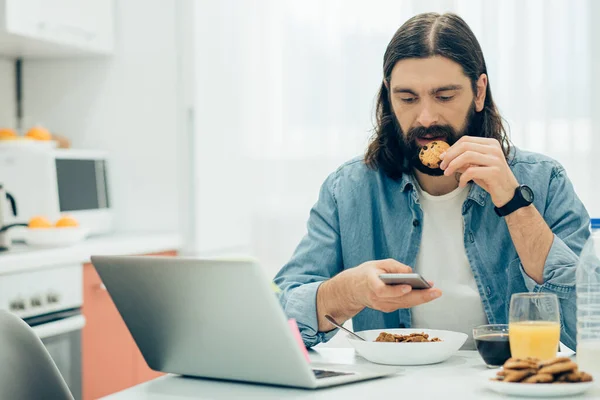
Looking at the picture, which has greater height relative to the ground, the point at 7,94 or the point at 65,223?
the point at 7,94

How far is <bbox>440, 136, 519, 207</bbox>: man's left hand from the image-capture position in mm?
1568

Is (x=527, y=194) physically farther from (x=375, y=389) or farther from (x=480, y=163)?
(x=375, y=389)

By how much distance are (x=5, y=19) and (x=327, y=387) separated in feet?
6.99

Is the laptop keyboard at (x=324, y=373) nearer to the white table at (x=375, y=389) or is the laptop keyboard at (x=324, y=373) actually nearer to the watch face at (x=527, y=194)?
the white table at (x=375, y=389)

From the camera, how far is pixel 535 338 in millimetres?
1233

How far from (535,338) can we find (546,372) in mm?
140

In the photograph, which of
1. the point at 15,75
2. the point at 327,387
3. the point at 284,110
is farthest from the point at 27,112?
the point at 327,387

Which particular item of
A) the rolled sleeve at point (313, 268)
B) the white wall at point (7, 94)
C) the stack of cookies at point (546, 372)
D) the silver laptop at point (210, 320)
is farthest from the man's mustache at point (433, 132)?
the white wall at point (7, 94)

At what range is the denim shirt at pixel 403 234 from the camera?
1.69 metres

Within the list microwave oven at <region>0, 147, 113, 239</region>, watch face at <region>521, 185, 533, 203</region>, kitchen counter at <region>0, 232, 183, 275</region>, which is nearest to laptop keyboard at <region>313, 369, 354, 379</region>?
watch face at <region>521, 185, 533, 203</region>

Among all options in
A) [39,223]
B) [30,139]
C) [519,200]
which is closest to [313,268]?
[519,200]

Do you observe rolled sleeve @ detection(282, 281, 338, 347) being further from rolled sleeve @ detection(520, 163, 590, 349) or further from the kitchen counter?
the kitchen counter

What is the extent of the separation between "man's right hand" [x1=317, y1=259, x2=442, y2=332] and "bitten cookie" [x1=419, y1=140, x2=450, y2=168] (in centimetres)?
38

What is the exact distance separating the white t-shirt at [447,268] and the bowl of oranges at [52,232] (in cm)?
135
